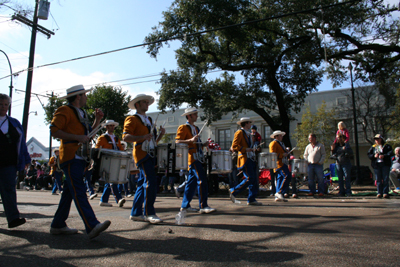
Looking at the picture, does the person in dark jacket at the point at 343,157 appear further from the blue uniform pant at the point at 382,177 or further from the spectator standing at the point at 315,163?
the blue uniform pant at the point at 382,177

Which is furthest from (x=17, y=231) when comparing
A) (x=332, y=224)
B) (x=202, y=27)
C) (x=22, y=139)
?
(x=202, y=27)

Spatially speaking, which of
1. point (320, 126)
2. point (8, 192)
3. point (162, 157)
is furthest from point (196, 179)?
point (320, 126)

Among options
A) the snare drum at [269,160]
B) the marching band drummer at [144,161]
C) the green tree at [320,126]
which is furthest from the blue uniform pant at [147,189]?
the green tree at [320,126]

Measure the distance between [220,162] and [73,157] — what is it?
395 centimetres

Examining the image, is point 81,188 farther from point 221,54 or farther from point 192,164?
point 221,54

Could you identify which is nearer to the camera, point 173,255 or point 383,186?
point 173,255

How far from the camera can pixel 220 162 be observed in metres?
7.77

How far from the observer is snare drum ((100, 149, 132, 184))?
4.99m

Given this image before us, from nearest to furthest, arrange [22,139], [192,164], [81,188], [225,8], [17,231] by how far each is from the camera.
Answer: [81,188]
[17,231]
[22,139]
[192,164]
[225,8]

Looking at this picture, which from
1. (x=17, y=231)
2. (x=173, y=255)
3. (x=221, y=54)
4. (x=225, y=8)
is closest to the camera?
(x=173, y=255)

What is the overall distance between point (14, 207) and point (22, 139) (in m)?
1.00

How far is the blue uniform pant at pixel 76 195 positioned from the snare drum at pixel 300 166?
8.50m

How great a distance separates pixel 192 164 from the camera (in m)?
6.51

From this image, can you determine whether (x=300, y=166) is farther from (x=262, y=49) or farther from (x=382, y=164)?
(x=262, y=49)
